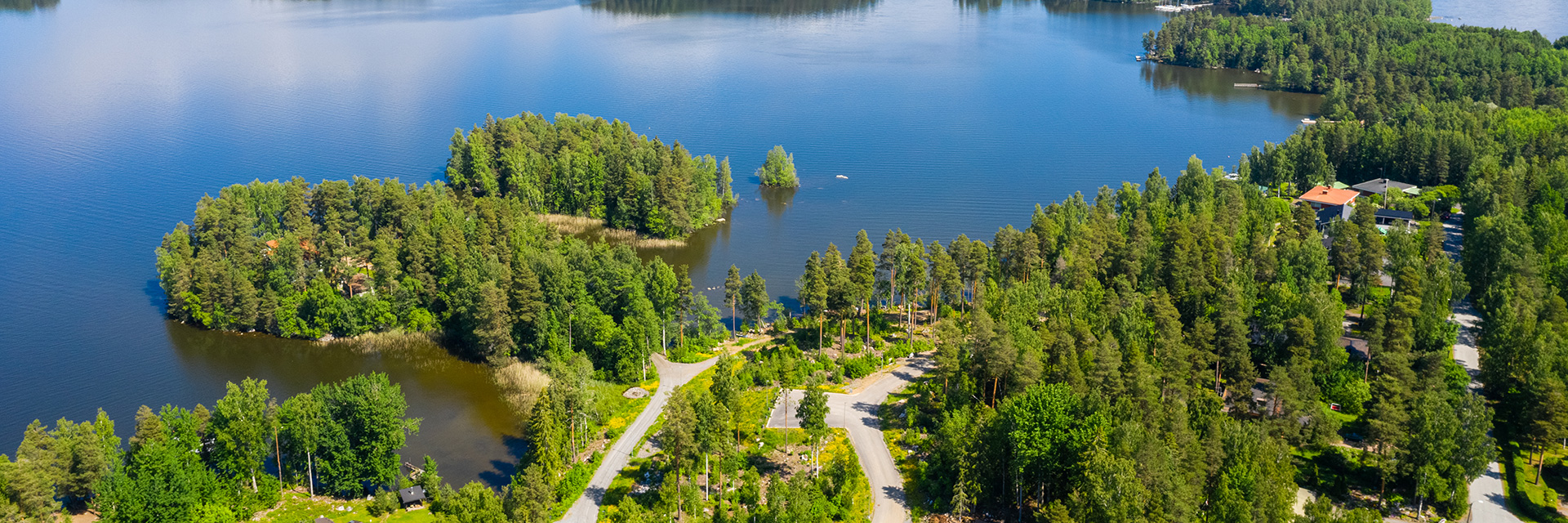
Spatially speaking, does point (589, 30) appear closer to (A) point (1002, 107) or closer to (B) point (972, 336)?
(A) point (1002, 107)

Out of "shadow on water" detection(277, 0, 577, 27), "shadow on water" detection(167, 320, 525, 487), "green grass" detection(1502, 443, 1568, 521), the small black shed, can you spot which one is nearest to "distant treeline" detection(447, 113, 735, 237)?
"shadow on water" detection(167, 320, 525, 487)

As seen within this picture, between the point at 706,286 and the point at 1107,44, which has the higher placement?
the point at 1107,44

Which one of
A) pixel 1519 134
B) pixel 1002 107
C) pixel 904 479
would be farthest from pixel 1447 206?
pixel 904 479

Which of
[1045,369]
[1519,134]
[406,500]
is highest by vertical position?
[1519,134]

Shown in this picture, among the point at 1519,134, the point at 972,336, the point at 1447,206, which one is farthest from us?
the point at 1519,134

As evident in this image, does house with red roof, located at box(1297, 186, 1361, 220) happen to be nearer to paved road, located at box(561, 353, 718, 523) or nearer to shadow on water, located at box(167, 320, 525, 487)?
paved road, located at box(561, 353, 718, 523)

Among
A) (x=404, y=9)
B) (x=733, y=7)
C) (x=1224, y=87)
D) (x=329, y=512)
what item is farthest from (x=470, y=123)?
(x=404, y=9)
